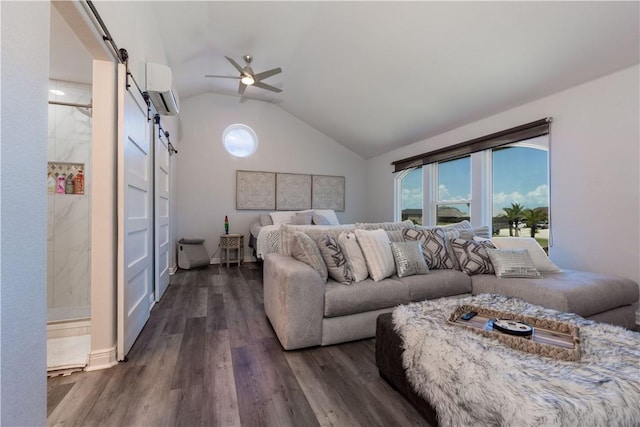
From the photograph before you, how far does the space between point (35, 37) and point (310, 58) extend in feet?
11.7

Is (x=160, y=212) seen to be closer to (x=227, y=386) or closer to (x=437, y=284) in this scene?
(x=227, y=386)

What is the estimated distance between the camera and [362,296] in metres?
2.07

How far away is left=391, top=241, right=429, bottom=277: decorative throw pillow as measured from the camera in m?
2.39

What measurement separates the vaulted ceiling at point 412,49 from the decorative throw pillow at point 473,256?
1.95m

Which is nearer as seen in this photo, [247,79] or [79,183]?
[79,183]

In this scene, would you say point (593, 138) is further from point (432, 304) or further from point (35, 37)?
point (35, 37)

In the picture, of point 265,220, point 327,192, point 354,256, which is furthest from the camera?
point 327,192

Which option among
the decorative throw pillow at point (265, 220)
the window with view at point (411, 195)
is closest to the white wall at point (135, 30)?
the decorative throw pillow at point (265, 220)

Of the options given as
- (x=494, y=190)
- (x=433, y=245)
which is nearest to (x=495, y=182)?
(x=494, y=190)

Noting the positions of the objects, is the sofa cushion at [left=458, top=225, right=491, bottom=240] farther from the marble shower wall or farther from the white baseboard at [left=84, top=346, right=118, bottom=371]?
the marble shower wall

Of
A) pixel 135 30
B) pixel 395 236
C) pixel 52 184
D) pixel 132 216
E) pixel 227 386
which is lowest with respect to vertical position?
pixel 227 386

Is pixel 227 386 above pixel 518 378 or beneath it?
beneath

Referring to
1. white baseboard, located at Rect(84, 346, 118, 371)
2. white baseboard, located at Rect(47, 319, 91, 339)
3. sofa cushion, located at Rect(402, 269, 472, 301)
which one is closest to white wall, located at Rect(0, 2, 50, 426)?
white baseboard, located at Rect(84, 346, 118, 371)

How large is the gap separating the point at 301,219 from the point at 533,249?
3534 mm
